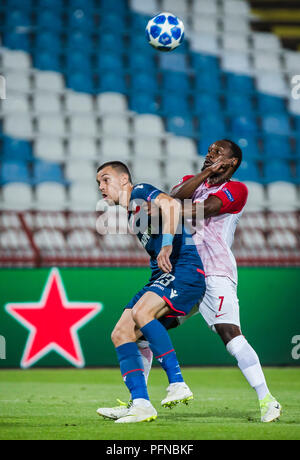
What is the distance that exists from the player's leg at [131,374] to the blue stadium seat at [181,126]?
9569 millimetres

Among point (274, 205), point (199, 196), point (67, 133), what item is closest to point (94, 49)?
point (67, 133)

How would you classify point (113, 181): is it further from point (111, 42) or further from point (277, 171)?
point (111, 42)

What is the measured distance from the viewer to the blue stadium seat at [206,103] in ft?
48.6

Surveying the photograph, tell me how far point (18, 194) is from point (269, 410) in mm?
8601

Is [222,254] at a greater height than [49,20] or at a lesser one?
lesser

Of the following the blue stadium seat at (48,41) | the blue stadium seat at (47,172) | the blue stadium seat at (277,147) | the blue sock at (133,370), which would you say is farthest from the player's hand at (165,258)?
the blue stadium seat at (48,41)

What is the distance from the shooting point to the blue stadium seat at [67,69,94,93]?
1475cm

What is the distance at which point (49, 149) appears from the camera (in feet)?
44.4

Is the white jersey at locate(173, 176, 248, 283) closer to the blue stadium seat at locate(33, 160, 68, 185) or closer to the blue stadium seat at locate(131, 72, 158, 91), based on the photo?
the blue stadium seat at locate(33, 160, 68, 185)

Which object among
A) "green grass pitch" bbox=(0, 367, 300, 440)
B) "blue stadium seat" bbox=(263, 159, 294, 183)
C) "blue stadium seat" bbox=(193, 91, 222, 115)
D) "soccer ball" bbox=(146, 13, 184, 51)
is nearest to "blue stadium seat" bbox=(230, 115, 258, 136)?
"blue stadium seat" bbox=(193, 91, 222, 115)

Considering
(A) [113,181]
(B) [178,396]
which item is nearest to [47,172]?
(A) [113,181]

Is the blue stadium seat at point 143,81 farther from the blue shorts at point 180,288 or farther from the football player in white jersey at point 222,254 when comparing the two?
the blue shorts at point 180,288

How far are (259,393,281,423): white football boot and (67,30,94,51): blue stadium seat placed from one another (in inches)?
472

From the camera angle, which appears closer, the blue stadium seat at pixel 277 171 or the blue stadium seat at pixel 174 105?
the blue stadium seat at pixel 277 171
